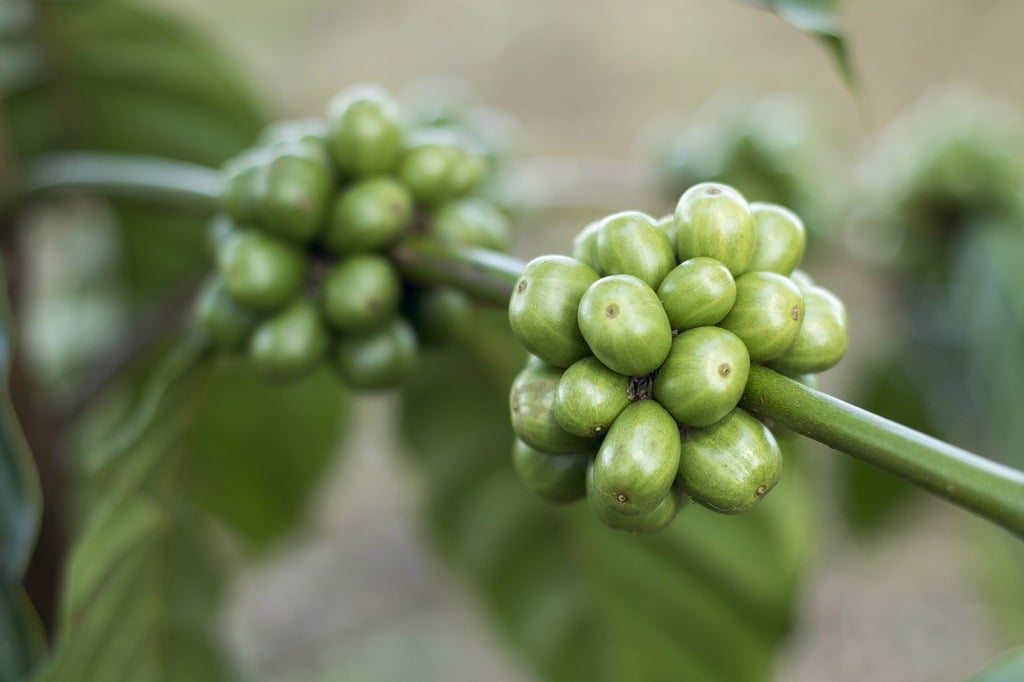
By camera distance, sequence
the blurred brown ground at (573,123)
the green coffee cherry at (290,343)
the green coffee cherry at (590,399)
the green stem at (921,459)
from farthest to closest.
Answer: the blurred brown ground at (573,123)
the green coffee cherry at (290,343)
the green coffee cherry at (590,399)
the green stem at (921,459)

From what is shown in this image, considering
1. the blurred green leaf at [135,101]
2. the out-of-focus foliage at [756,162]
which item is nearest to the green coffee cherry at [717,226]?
the out-of-focus foliage at [756,162]

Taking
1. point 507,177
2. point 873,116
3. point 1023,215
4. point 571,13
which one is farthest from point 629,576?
point 571,13

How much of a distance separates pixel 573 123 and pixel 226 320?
3.41 metres

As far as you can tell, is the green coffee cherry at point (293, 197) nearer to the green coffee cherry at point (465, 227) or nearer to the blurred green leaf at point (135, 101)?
the green coffee cherry at point (465, 227)

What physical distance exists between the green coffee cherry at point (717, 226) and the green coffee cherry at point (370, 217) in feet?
1.07

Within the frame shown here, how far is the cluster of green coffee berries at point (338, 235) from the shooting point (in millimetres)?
929

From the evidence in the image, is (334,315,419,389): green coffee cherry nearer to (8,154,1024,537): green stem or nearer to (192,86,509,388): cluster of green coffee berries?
(192,86,509,388): cluster of green coffee berries

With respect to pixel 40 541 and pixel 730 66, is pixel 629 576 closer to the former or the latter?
pixel 40 541

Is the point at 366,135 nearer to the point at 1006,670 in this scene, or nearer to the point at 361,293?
the point at 361,293

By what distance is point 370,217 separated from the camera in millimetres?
927

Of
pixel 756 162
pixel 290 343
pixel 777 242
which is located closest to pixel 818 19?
pixel 777 242

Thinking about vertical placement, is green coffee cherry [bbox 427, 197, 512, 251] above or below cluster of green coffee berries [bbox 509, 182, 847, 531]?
below

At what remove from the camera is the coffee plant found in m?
0.68

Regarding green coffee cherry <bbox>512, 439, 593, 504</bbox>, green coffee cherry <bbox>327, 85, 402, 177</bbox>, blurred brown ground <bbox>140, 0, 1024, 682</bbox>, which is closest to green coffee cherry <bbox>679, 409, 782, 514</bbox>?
green coffee cherry <bbox>512, 439, 593, 504</bbox>
